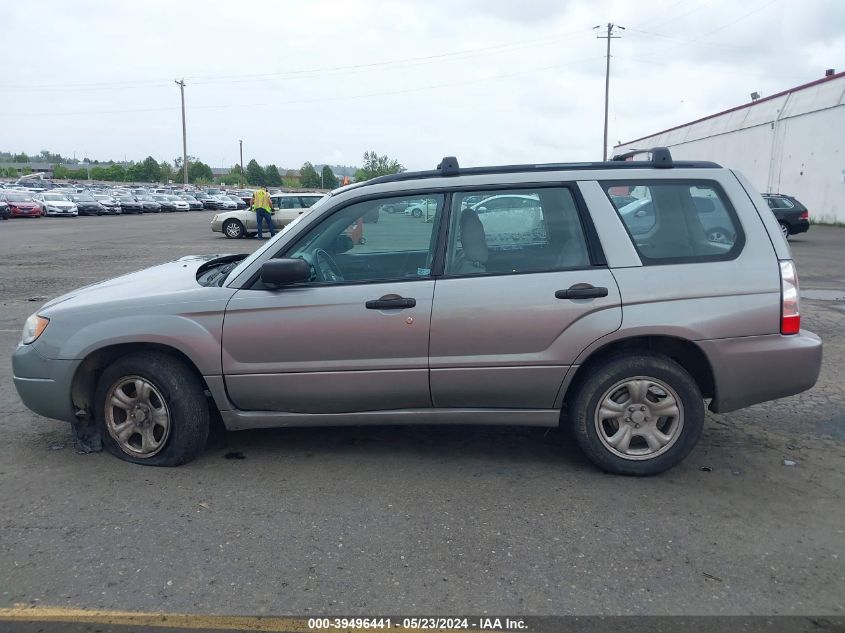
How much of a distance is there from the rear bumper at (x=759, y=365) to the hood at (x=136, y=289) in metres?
3.19

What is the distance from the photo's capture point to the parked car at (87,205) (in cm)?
4522

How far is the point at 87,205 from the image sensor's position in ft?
149

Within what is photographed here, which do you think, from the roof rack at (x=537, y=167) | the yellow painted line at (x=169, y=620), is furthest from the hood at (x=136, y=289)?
the yellow painted line at (x=169, y=620)

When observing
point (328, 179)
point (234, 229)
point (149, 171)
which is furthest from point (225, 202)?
point (149, 171)

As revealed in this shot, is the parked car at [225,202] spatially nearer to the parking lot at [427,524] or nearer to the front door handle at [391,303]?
the parking lot at [427,524]

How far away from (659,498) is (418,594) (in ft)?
5.35

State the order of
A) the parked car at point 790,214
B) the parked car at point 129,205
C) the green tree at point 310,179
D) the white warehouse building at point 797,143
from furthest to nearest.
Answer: the green tree at point 310,179, the parked car at point 129,205, the white warehouse building at point 797,143, the parked car at point 790,214

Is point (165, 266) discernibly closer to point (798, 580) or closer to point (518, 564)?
point (518, 564)

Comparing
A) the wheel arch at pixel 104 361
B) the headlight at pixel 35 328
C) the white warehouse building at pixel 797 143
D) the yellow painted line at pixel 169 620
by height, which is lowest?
the yellow painted line at pixel 169 620

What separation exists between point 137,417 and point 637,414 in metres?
3.02

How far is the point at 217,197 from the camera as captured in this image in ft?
198

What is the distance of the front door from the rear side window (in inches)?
46.1

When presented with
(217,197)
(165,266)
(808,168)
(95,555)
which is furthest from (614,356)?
(217,197)

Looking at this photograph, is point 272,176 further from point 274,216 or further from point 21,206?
point 274,216
